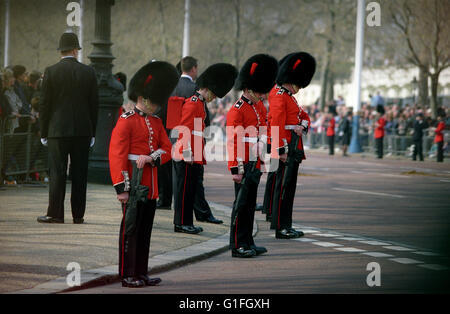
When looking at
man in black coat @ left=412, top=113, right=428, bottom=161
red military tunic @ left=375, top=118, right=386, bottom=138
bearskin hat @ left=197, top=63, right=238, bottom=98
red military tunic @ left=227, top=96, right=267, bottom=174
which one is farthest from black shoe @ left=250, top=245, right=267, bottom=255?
red military tunic @ left=375, top=118, right=386, bottom=138

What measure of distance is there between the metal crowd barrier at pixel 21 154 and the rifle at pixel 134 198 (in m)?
6.81

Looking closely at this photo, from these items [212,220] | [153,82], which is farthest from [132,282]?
[212,220]

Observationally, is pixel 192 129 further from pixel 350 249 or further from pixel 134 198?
pixel 134 198

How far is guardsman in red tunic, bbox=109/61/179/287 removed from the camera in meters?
7.21

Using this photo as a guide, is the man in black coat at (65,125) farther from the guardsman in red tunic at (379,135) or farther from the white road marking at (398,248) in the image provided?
the guardsman in red tunic at (379,135)

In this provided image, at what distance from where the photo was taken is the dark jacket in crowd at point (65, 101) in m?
10.3

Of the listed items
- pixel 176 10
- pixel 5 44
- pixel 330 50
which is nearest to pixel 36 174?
pixel 330 50

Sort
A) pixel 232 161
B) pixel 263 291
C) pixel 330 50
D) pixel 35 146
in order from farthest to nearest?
pixel 330 50 < pixel 35 146 < pixel 232 161 < pixel 263 291

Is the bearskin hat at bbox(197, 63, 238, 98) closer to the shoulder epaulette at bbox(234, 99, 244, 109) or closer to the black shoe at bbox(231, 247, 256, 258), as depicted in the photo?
the shoulder epaulette at bbox(234, 99, 244, 109)

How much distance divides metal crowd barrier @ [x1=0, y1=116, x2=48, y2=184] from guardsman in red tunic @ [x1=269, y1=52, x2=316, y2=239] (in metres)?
5.00

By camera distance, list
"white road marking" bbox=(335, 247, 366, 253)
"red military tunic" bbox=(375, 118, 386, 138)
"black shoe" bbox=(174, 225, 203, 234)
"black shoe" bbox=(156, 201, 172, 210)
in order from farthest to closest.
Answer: "red military tunic" bbox=(375, 118, 386, 138) < "black shoe" bbox=(156, 201, 172, 210) < "black shoe" bbox=(174, 225, 203, 234) < "white road marking" bbox=(335, 247, 366, 253)
